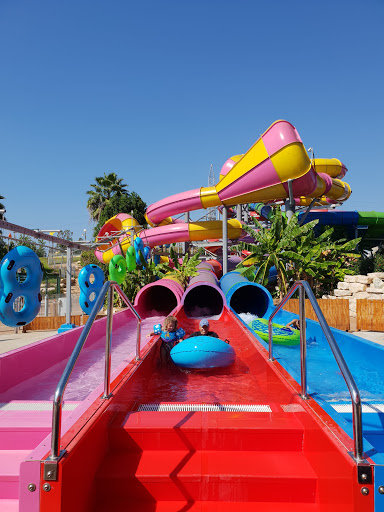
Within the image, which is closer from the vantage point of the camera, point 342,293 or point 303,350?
point 303,350

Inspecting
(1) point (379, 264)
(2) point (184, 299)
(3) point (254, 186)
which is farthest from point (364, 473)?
(1) point (379, 264)

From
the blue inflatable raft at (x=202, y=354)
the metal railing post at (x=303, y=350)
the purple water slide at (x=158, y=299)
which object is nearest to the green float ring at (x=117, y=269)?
the purple water slide at (x=158, y=299)

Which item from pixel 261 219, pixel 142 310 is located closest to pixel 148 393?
pixel 142 310

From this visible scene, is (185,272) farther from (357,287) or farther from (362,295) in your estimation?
(362,295)

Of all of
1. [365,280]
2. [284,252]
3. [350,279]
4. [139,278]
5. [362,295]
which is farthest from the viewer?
Answer: [139,278]

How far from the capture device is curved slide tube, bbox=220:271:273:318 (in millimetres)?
10117

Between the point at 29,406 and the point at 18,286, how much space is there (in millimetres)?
1865

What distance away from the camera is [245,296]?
11.8 metres

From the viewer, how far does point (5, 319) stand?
437cm

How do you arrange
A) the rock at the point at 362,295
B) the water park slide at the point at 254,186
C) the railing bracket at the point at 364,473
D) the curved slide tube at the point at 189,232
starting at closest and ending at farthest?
the railing bracket at the point at 364,473, the water park slide at the point at 254,186, the rock at the point at 362,295, the curved slide tube at the point at 189,232

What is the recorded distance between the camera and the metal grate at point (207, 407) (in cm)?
283

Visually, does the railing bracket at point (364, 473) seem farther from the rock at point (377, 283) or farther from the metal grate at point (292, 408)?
the rock at point (377, 283)

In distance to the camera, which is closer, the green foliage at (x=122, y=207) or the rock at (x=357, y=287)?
the rock at (x=357, y=287)

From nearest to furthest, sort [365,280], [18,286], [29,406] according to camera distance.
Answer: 1. [29,406]
2. [18,286]
3. [365,280]
